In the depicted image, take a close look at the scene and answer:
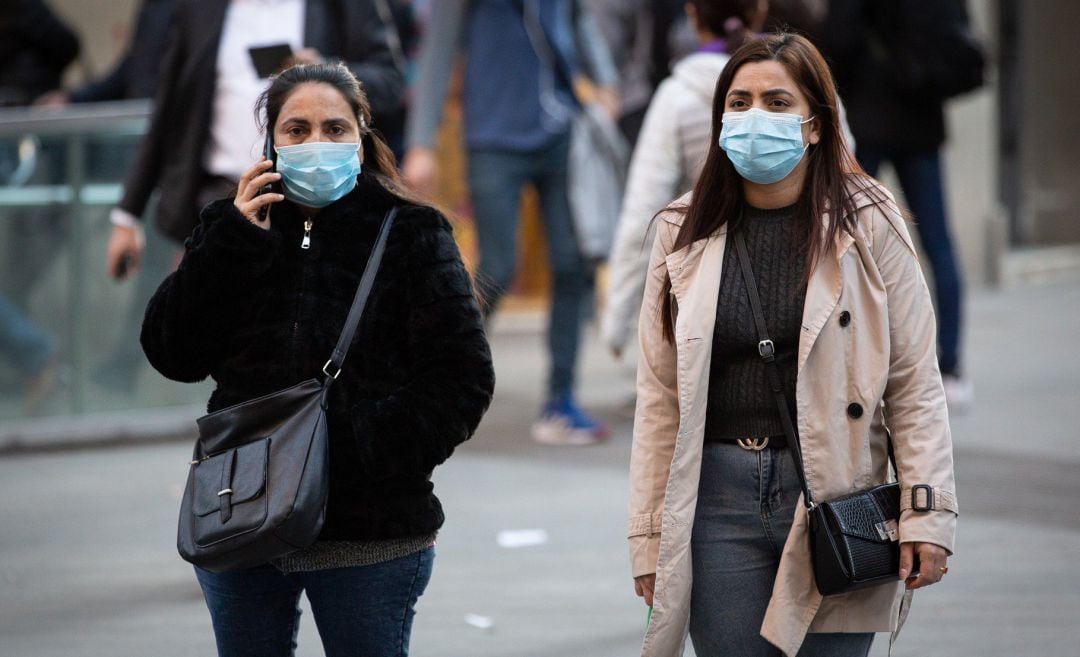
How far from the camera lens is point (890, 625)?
3.21m

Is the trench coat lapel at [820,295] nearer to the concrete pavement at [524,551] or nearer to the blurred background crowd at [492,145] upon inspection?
the concrete pavement at [524,551]

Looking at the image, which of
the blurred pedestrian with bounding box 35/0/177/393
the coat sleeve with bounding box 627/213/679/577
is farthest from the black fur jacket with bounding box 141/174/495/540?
the blurred pedestrian with bounding box 35/0/177/393

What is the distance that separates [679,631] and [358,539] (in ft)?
2.17

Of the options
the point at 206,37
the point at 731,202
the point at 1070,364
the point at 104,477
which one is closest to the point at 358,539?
the point at 731,202

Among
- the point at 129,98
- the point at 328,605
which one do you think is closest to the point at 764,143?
the point at 328,605

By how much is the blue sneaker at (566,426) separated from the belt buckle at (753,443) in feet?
13.8

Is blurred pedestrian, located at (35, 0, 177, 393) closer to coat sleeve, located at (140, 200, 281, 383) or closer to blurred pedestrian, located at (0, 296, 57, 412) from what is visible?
blurred pedestrian, located at (0, 296, 57, 412)

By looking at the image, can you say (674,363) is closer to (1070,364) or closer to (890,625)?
(890,625)

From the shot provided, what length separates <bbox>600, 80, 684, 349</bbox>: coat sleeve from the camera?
210 inches

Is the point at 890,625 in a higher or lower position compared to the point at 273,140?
lower

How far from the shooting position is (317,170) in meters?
3.16

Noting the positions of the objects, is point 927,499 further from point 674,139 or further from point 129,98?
point 129,98

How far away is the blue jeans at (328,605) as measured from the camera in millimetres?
3105

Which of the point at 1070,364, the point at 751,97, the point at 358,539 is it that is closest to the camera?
the point at 358,539
